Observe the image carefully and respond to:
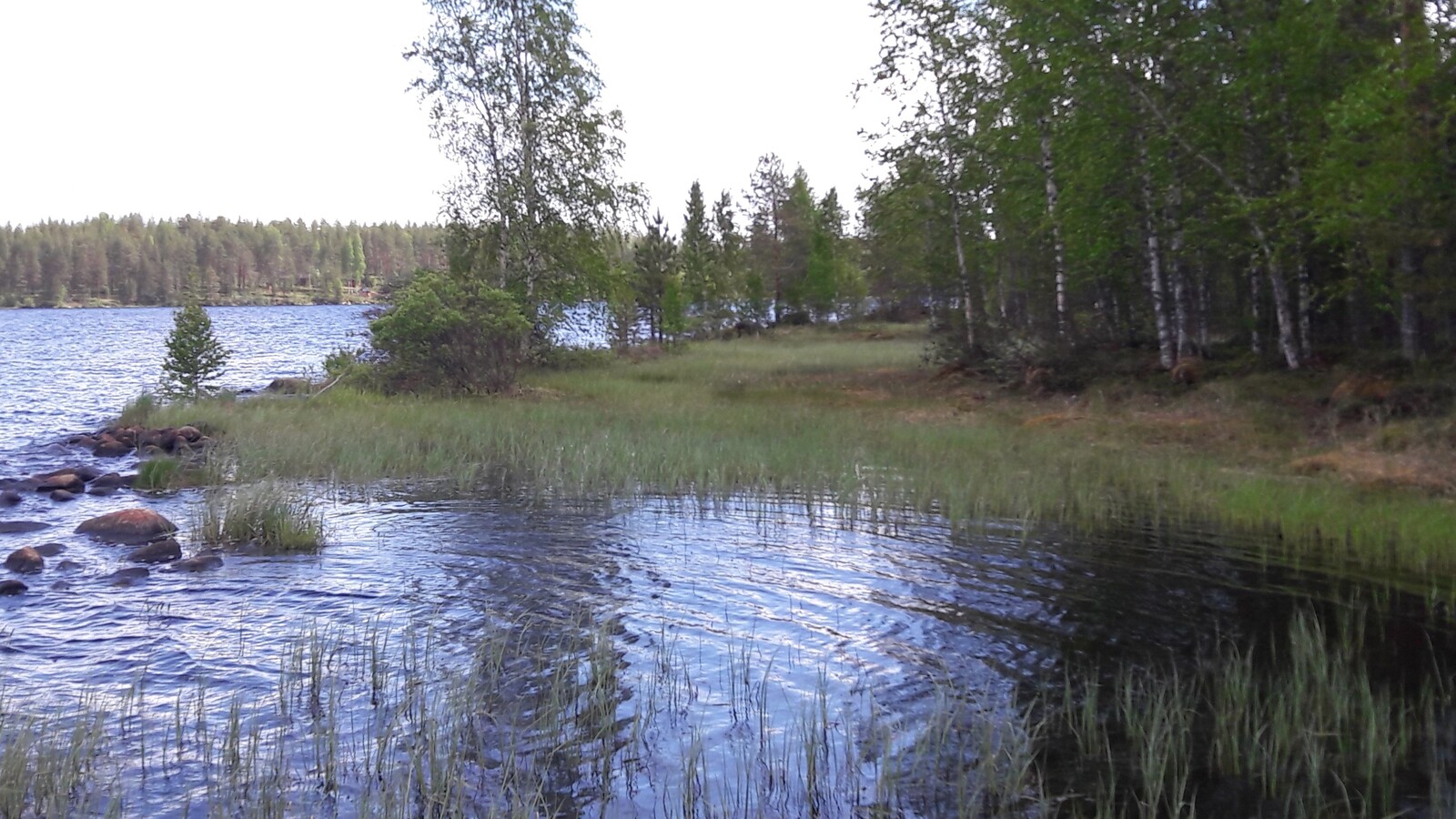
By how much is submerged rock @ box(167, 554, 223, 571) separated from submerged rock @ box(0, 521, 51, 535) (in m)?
3.38

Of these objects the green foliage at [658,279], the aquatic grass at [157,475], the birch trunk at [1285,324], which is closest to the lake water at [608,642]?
the aquatic grass at [157,475]

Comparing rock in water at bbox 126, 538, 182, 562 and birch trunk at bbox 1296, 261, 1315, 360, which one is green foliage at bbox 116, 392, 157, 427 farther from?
birch trunk at bbox 1296, 261, 1315, 360

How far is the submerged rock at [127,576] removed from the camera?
948cm

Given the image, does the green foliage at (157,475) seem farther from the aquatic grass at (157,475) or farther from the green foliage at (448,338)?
the green foliage at (448,338)

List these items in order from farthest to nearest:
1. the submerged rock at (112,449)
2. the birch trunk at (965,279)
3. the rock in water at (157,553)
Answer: the birch trunk at (965,279)
the submerged rock at (112,449)
the rock in water at (157,553)

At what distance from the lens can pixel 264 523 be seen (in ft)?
36.2

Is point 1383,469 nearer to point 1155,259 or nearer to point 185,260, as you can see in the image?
point 1155,259

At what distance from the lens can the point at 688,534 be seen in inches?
453

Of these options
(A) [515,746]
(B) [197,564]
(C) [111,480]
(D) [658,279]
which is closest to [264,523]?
(B) [197,564]

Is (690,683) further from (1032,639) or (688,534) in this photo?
(688,534)

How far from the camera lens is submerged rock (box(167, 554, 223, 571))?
9.97m

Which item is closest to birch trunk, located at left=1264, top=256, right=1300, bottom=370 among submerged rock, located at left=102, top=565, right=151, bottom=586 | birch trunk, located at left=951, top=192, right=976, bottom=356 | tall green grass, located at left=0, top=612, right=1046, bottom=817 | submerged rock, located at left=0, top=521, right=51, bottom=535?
birch trunk, located at left=951, top=192, right=976, bottom=356

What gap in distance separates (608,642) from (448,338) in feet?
65.9

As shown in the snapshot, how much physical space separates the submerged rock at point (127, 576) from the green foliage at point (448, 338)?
626 inches
